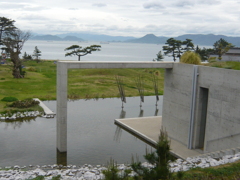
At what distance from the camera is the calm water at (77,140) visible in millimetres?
12203

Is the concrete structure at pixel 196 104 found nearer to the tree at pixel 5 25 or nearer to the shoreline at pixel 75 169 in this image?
the shoreline at pixel 75 169

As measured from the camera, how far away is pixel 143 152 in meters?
13.1

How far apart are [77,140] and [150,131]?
4134 mm

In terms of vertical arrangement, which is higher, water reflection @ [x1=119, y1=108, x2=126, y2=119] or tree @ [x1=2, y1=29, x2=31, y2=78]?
tree @ [x1=2, y1=29, x2=31, y2=78]

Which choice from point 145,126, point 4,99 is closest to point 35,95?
point 4,99

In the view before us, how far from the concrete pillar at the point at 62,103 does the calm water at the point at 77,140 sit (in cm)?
56

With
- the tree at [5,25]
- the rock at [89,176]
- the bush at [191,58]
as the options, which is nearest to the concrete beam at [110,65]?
the bush at [191,58]

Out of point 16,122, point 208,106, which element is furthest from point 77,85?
point 208,106

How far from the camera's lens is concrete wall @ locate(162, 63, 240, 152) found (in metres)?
11.1

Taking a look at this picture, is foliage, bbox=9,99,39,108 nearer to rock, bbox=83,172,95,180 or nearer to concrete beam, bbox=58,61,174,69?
concrete beam, bbox=58,61,174,69

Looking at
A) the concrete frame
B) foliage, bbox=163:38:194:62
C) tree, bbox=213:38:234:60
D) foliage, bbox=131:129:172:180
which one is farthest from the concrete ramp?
foliage, bbox=163:38:194:62

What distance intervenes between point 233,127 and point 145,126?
639 cm

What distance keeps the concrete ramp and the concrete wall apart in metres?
0.52

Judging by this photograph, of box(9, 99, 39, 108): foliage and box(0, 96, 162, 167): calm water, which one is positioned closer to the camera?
box(0, 96, 162, 167): calm water
